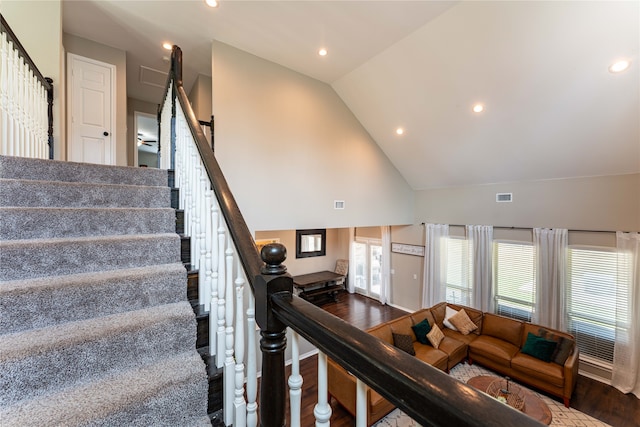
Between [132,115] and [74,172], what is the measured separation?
475cm

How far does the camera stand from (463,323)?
5109 mm

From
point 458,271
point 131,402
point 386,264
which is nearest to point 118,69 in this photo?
point 131,402

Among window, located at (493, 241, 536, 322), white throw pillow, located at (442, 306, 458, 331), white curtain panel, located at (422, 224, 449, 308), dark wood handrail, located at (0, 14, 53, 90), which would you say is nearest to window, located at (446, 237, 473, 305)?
white curtain panel, located at (422, 224, 449, 308)

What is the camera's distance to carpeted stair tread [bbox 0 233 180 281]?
52.6 inches

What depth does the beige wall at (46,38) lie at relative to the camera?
2.99 metres

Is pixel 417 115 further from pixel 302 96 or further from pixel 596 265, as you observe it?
pixel 596 265

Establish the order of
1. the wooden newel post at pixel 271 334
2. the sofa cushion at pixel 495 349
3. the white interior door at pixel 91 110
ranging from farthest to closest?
1. the sofa cushion at pixel 495 349
2. the white interior door at pixel 91 110
3. the wooden newel post at pixel 271 334

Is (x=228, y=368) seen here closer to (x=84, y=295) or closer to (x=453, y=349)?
(x=84, y=295)

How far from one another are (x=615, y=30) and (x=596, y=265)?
140 inches

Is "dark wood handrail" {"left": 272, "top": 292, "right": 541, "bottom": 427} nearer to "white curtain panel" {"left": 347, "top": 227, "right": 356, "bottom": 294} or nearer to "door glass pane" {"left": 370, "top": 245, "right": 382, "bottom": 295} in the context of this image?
"door glass pane" {"left": 370, "top": 245, "right": 382, "bottom": 295}

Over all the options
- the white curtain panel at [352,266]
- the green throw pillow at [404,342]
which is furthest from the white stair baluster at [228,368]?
the white curtain panel at [352,266]

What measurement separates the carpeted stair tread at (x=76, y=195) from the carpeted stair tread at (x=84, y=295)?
68cm

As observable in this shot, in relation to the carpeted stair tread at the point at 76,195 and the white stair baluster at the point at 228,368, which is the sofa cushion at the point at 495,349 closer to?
the white stair baluster at the point at 228,368

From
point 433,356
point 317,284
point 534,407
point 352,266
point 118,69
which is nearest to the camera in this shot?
point 534,407
